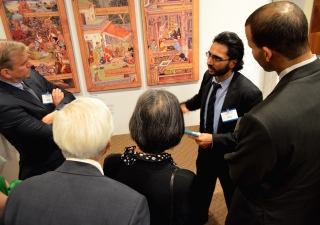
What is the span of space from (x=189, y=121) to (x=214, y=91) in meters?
2.04

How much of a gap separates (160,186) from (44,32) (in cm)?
285

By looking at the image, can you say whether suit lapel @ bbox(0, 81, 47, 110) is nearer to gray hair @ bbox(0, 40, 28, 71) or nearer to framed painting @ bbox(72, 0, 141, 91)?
gray hair @ bbox(0, 40, 28, 71)

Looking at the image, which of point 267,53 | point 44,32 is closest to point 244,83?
point 267,53

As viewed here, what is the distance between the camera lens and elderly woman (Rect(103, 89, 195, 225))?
985 mm

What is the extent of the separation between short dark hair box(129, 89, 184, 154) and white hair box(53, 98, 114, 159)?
0.52 ft

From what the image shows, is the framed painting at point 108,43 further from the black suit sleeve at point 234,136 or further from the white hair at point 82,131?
the white hair at point 82,131

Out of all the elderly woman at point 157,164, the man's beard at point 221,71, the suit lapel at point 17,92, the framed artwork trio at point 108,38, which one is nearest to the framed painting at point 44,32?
the framed artwork trio at point 108,38

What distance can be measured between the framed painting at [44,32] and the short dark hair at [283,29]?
267 cm

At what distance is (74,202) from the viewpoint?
79cm

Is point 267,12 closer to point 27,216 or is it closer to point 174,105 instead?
point 174,105

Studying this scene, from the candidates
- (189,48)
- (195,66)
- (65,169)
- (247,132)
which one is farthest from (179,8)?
(65,169)

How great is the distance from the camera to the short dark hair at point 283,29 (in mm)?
972

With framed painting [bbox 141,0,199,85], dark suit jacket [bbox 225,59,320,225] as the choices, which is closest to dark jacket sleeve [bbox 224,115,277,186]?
dark suit jacket [bbox 225,59,320,225]

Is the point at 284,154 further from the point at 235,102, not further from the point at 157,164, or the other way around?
the point at 235,102
